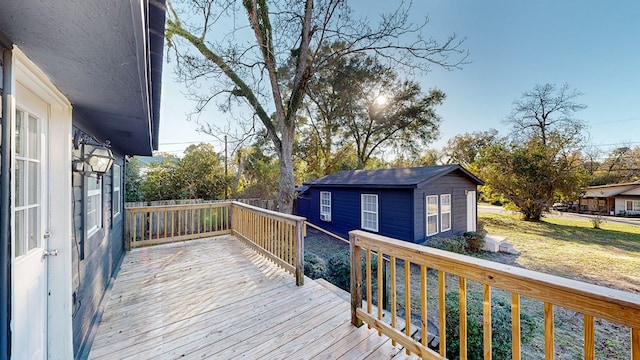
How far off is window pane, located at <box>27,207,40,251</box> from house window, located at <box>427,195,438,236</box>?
302 inches

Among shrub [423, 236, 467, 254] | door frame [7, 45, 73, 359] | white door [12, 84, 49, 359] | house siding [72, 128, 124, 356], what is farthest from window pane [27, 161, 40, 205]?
shrub [423, 236, 467, 254]

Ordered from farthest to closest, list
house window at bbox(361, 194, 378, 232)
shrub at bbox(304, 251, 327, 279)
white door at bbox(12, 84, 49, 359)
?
house window at bbox(361, 194, 378, 232) < shrub at bbox(304, 251, 327, 279) < white door at bbox(12, 84, 49, 359)

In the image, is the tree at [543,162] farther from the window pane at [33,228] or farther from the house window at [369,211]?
the window pane at [33,228]

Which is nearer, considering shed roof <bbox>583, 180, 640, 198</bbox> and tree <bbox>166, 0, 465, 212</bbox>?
tree <bbox>166, 0, 465, 212</bbox>

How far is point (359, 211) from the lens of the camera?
8453mm

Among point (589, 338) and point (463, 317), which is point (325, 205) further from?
point (589, 338)

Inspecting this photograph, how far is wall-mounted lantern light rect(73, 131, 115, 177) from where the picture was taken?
6.85 feet

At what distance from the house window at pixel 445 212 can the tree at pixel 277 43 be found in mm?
4048

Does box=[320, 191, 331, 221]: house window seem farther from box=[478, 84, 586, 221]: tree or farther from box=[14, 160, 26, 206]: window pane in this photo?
box=[478, 84, 586, 221]: tree

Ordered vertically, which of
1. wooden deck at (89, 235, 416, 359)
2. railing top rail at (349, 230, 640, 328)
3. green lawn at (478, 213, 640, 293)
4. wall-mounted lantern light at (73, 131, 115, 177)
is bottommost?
green lawn at (478, 213, 640, 293)

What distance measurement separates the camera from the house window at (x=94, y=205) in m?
2.54

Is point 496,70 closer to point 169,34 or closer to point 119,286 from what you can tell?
point 169,34

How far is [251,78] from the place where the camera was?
7.50 m

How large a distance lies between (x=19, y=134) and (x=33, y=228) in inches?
23.8
